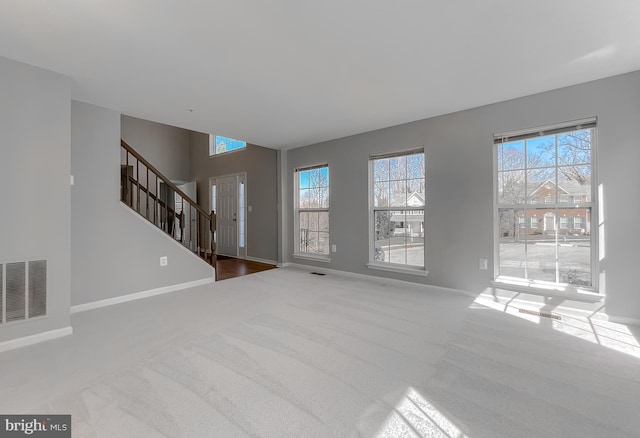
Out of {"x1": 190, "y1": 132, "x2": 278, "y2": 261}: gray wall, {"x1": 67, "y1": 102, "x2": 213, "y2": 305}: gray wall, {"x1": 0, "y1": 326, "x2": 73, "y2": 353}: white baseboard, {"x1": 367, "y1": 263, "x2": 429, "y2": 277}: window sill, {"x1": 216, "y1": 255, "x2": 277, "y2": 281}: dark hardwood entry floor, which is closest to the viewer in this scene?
{"x1": 0, "y1": 326, "x2": 73, "y2": 353}: white baseboard

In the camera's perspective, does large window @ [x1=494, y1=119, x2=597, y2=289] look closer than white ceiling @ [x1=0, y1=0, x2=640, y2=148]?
No

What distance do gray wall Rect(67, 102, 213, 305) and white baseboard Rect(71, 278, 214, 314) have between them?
0.16ft

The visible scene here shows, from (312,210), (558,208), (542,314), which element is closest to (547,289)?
(542,314)

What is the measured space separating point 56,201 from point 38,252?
471 millimetres

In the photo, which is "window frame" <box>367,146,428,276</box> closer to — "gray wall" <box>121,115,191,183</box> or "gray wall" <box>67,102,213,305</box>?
"gray wall" <box>67,102,213,305</box>

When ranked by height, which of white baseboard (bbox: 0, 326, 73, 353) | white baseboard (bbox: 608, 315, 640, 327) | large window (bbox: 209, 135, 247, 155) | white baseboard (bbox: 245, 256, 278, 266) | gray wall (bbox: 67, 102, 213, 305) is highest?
large window (bbox: 209, 135, 247, 155)

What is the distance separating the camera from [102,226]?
3.35 metres

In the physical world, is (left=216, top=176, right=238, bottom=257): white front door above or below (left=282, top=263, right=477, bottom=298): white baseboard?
above

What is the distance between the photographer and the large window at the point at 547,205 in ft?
9.70

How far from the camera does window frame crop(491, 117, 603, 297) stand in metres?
2.85

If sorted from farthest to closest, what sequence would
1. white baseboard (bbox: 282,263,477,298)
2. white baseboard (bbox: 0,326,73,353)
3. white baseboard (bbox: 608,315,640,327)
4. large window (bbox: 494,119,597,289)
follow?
white baseboard (bbox: 282,263,477,298), large window (bbox: 494,119,597,289), white baseboard (bbox: 608,315,640,327), white baseboard (bbox: 0,326,73,353)

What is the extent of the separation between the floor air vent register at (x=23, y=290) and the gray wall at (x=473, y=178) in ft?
12.1

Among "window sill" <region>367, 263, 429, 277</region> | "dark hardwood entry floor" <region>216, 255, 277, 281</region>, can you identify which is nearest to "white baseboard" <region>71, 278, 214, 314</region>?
"dark hardwood entry floor" <region>216, 255, 277, 281</region>

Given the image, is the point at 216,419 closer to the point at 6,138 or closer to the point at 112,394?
the point at 112,394
